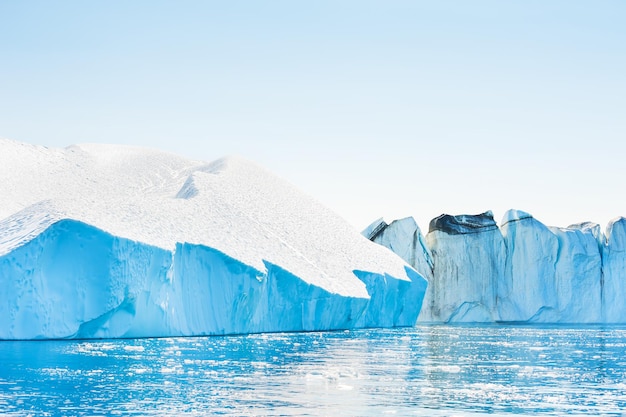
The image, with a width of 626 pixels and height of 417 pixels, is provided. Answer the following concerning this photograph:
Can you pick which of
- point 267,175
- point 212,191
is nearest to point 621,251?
point 267,175

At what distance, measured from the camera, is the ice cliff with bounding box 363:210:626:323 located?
39375 millimetres

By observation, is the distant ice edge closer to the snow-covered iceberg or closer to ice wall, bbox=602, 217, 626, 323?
the snow-covered iceberg

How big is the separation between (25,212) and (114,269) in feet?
11.3

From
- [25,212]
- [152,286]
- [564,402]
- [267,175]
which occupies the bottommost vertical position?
[564,402]

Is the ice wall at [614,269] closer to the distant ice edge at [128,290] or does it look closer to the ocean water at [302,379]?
the distant ice edge at [128,290]

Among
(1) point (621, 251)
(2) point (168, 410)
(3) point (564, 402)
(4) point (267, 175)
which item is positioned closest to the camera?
(2) point (168, 410)

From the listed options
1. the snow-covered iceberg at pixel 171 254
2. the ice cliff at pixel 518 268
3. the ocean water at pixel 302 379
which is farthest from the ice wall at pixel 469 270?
the ocean water at pixel 302 379

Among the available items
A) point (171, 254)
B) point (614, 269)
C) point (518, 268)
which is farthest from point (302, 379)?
point (614, 269)

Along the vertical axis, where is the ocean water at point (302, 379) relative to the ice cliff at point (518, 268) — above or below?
below

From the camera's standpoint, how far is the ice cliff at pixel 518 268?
39.4 metres

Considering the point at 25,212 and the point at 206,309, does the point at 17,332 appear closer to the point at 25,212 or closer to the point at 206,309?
the point at 25,212

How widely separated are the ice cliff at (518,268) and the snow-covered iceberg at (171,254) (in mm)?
6129

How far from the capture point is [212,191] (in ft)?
93.2

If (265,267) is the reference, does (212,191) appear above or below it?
above
